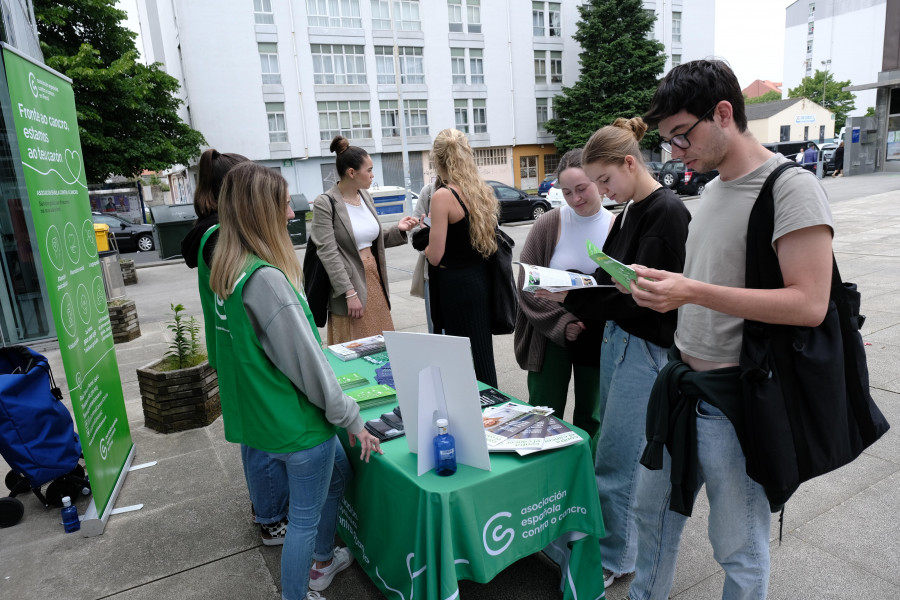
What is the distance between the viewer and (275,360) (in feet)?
6.72

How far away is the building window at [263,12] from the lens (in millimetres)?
28109

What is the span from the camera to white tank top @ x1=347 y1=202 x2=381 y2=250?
4.00m

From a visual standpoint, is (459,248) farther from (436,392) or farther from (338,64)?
(338,64)

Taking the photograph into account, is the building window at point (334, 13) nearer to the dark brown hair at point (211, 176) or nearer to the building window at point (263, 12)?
the building window at point (263, 12)

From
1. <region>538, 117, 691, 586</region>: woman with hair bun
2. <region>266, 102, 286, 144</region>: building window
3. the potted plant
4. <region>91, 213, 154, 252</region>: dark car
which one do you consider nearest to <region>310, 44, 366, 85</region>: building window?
<region>266, 102, 286, 144</region>: building window

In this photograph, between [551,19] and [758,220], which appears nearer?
Answer: [758,220]

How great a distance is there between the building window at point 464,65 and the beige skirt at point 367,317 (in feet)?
101

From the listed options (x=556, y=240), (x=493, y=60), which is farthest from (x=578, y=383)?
(x=493, y=60)

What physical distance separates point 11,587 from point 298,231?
514 inches

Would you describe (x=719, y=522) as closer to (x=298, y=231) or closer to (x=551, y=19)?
(x=298, y=231)

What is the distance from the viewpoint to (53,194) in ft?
9.64

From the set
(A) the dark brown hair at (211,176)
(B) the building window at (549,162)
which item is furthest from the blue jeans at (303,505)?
(B) the building window at (549,162)

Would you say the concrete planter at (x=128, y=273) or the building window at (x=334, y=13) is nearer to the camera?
the concrete planter at (x=128, y=273)

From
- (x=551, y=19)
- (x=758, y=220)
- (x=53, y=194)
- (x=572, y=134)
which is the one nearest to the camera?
(x=758, y=220)
